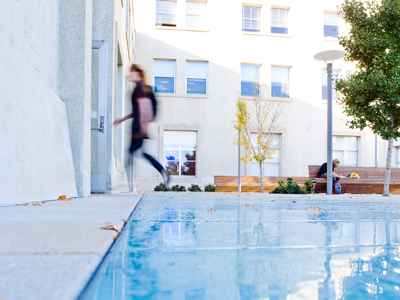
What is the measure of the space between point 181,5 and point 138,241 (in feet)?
56.3

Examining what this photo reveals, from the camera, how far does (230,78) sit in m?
16.9

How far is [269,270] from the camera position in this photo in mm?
935

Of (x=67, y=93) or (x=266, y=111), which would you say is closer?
(x=67, y=93)

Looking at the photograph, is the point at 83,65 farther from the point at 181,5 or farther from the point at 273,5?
the point at 273,5

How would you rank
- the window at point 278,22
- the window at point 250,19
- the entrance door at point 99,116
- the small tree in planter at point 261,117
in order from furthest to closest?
the window at point 278,22 < the window at point 250,19 < the small tree in planter at point 261,117 < the entrance door at point 99,116

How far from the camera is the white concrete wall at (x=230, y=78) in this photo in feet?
53.9

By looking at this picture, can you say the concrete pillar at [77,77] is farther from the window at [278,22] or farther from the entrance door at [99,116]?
the window at [278,22]

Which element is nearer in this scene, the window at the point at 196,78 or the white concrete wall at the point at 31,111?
the white concrete wall at the point at 31,111

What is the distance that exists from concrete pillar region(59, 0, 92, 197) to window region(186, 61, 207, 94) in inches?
464

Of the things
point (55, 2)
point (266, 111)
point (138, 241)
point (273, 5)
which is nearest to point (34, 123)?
point (55, 2)

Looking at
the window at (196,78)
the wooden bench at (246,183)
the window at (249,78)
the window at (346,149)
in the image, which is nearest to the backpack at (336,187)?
the wooden bench at (246,183)

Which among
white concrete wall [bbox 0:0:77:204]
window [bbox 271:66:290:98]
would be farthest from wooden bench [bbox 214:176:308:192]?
white concrete wall [bbox 0:0:77:204]

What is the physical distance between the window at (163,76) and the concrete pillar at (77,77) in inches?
455

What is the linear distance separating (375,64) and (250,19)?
9.34 metres
